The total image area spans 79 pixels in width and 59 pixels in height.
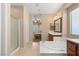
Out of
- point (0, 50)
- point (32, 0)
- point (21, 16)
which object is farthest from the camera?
point (21, 16)

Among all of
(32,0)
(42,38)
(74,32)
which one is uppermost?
(32,0)

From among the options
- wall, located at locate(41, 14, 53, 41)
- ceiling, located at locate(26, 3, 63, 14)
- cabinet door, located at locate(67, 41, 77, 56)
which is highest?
ceiling, located at locate(26, 3, 63, 14)

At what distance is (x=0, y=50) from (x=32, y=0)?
1.38 m

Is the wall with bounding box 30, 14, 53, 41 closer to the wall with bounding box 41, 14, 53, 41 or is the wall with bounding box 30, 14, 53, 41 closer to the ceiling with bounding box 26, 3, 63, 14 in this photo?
the wall with bounding box 41, 14, 53, 41

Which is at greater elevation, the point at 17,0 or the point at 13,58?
the point at 17,0

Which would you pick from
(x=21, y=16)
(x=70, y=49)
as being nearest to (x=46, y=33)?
(x=21, y=16)

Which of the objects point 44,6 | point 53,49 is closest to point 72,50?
point 53,49

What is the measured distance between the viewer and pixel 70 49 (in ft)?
9.18

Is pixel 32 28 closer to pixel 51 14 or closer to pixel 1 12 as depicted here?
pixel 51 14

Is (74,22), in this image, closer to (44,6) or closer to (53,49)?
(44,6)

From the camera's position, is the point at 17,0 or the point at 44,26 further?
the point at 44,26

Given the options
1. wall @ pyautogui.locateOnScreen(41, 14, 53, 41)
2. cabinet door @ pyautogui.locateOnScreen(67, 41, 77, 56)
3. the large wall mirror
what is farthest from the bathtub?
wall @ pyautogui.locateOnScreen(41, 14, 53, 41)

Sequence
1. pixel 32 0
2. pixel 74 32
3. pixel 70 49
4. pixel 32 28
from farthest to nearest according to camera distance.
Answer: pixel 32 28, pixel 74 32, pixel 70 49, pixel 32 0

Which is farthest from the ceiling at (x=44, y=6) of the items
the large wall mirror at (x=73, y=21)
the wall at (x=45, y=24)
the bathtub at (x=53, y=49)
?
the bathtub at (x=53, y=49)
